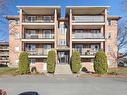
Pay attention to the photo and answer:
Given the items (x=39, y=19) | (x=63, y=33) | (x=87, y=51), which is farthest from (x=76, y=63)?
(x=39, y=19)

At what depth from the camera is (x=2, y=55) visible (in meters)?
88.6

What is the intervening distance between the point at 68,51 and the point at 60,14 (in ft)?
24.4

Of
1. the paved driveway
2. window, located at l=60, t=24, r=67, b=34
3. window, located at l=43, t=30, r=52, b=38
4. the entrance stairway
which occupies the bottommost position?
the entrance stairway

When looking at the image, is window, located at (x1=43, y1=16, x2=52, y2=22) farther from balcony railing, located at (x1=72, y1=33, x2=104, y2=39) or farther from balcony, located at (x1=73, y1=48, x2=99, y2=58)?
balcony, located at (x1=73, y1=48, x2=99, y2=58)

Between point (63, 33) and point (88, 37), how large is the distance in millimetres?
5613

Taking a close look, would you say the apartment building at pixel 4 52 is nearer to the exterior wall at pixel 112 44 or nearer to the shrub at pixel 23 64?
the exterior wall at pixel 112 44

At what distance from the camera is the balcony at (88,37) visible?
4772cm

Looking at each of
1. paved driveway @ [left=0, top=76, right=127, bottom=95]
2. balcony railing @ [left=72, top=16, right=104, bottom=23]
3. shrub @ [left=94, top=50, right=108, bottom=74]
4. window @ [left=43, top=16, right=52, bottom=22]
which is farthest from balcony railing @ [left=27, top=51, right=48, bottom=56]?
paved driveway @ [left=0, top=76, right=127, bottom=95]

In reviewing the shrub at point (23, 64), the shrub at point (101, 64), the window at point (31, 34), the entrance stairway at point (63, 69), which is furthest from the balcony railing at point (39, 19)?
the shrub at point (101, 64)

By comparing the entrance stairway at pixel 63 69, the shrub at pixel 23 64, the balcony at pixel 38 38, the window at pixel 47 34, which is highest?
the window at pixel 47 34

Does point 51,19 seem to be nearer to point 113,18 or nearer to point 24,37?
point 24,37

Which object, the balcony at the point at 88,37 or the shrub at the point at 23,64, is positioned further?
the balcony at the point at 88,37

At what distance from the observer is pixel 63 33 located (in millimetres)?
51594

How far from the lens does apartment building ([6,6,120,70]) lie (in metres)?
47.8
